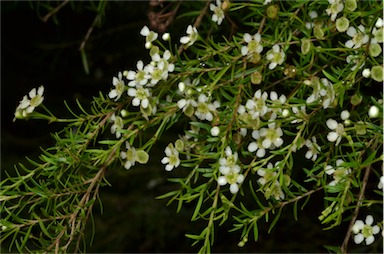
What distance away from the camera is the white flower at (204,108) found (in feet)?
2.08

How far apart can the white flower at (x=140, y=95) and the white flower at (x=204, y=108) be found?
5 cm

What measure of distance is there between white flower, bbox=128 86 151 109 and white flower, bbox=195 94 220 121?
5cm

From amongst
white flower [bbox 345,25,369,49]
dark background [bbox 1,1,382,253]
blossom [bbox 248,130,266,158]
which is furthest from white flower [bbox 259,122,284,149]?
dark background [bbox 1,1,382,253]

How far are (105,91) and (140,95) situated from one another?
34.2 inches

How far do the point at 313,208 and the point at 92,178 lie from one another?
0.62 m

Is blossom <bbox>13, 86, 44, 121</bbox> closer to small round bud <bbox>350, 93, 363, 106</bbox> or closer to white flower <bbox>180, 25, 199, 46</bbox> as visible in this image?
white flower <bbox>180, 25, 199, 46</bbox>

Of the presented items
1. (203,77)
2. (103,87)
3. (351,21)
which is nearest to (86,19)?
(103,87)

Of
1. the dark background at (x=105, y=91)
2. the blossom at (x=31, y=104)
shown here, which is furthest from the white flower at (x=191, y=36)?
the dark background at (x=105, y=91)

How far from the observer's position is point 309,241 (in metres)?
1.18

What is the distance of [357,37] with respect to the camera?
62 cm

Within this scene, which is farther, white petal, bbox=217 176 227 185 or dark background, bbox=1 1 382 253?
dark background, bbox=1 1 382 253

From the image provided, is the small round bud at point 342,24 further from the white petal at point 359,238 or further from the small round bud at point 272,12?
the white petal at point 359,238

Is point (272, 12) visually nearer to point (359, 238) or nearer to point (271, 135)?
point (271, 135)

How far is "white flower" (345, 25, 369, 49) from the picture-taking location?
2.02ft
